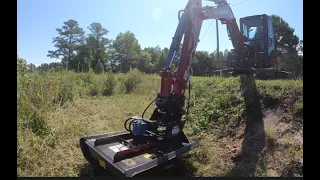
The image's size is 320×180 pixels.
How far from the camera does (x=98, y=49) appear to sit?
37.1 meters

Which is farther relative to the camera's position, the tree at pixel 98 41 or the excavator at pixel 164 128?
the tree at pixel 98 41

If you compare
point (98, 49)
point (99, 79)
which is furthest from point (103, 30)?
point (99, 79)

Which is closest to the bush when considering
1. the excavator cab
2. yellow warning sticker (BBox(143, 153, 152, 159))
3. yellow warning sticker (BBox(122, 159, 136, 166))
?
the excavator cab

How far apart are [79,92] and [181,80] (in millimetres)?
6345

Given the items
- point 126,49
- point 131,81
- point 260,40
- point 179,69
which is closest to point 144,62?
point 126,49

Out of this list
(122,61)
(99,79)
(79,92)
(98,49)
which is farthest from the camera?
(122,61)

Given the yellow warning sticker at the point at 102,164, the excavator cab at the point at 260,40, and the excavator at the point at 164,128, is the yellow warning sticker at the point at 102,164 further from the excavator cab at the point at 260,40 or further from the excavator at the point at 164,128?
the excavator cab at the point at 260,40

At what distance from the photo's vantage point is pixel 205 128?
233 inches

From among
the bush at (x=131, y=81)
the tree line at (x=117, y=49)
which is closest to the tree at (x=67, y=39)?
the tree line at (x=117, y=49)

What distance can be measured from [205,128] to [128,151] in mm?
2777

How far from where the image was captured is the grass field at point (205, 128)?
401cm

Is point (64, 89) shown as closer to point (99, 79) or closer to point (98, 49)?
point (99, 79)

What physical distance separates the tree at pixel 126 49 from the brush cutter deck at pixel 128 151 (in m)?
36.0

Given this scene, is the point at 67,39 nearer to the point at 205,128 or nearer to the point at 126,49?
the point at 126,49
